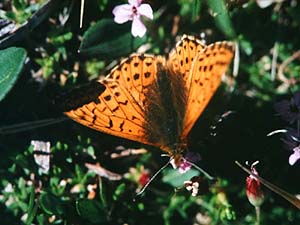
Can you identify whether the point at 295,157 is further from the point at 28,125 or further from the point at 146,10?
the point at 28,125

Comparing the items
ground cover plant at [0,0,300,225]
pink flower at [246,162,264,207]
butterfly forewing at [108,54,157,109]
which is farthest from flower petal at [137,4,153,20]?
pink flower at [246,162,264,207]

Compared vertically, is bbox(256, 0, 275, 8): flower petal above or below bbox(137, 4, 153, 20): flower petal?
below

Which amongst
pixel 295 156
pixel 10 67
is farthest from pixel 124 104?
pixel 295 156

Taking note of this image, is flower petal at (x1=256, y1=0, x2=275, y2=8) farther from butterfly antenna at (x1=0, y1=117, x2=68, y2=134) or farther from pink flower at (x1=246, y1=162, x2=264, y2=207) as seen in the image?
butterfly antenna at (x1=0, y1=117, x2=68, y2=134)

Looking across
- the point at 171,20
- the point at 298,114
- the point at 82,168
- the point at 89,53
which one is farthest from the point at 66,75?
the point at 298,114

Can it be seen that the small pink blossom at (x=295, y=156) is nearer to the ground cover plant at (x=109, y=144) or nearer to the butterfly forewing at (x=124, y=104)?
the ground cover plant at (x=109, y=144)

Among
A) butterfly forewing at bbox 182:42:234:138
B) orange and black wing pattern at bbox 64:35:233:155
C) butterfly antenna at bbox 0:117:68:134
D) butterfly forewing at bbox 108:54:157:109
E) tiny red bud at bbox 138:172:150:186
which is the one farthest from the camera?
tiny red bud at bbox 138:172:150:186

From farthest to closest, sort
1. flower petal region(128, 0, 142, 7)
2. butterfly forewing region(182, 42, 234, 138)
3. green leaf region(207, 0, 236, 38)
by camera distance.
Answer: flower petal region(128, 0, 142, 7), green leaf region(207, 0, 236, 38), butterfly forewing region(182, 42, 234, 138)

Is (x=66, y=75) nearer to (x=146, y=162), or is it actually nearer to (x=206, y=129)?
(x=146, y=162)
